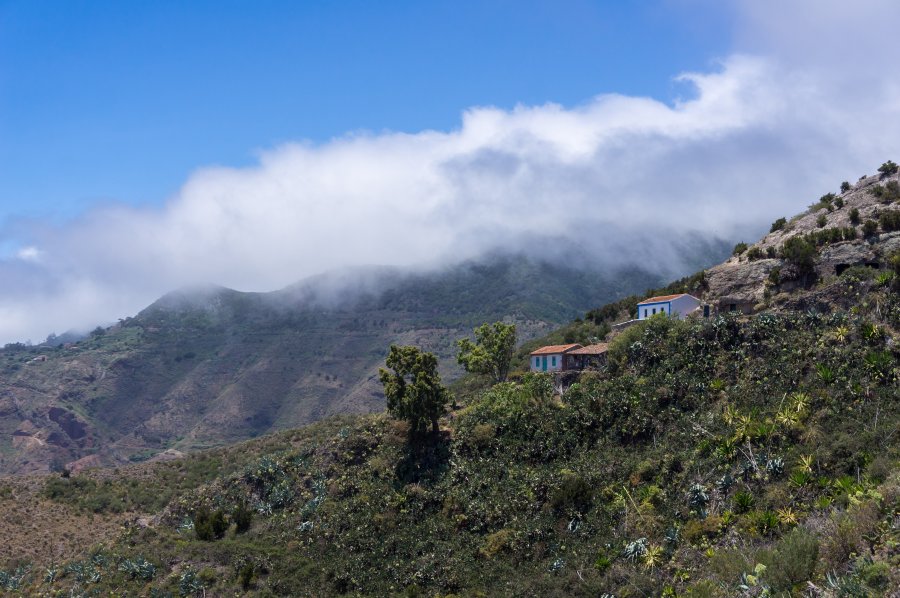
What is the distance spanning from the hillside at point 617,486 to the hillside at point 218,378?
85064 mm

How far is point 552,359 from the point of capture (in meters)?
64.2

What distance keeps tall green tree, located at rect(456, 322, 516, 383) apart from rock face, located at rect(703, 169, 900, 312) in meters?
16.1

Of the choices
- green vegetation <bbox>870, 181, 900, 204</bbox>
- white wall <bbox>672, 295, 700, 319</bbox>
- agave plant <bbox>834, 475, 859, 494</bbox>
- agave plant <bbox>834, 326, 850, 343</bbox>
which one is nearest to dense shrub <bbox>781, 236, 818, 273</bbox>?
green vegetation <bbox>870, 181, 900, 204</bbox>

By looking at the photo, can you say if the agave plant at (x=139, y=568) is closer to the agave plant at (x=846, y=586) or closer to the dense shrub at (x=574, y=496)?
the dense shrub at (x=574, y=496)

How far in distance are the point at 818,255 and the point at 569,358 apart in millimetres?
18757

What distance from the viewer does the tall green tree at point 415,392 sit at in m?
55.8

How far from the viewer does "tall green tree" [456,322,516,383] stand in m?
68.6

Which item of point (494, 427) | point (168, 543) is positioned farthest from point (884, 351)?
point (168, 543)

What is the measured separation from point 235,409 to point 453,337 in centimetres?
4671

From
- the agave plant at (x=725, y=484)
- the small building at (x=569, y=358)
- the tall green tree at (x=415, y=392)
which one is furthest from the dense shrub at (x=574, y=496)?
the small building at (x=569, y=358)

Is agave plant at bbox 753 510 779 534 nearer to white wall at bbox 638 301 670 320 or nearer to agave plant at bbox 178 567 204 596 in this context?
white wall at bbox 638 301 670 320

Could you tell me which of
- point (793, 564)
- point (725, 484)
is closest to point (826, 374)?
point (725, 484)

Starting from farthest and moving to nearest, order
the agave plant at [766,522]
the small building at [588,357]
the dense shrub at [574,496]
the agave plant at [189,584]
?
the small building at [588,357] → the agave plant at [189,584] → the dense shrub at [574,496] → the agave plant at [766,522]

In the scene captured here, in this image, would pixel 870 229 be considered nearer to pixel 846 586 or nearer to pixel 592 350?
pixel 592 350
